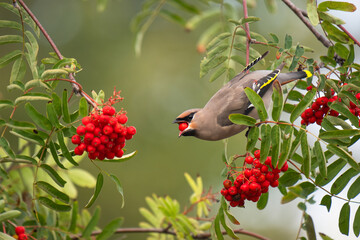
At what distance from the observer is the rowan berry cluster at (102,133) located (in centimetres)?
235

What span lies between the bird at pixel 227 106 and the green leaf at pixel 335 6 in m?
0.35

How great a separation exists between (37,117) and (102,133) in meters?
0.30

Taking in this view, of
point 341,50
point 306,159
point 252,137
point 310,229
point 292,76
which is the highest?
point 341,50

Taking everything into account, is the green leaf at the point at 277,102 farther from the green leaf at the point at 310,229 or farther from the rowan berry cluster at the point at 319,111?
the green leaf at the point at 310,229

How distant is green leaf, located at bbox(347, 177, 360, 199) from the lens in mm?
2742

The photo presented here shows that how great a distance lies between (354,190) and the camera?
9.00 feet

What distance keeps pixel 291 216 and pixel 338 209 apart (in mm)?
6222

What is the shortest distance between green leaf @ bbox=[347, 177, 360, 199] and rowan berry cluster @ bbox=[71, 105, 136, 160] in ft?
3.89

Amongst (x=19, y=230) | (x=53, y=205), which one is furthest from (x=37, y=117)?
(x=19, y=230)

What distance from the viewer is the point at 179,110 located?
9.72m

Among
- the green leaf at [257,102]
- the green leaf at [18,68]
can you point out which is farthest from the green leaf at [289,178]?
the green leaf at [18,68]

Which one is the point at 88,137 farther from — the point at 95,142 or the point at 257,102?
the point at 257,102

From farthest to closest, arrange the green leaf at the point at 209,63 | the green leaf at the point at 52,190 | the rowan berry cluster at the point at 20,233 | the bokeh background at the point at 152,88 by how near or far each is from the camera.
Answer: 1. the bokeh background at the point at 152,88
2. the green leaf at the point at 209,63
3. the rowan berry cluster at the point at 20,233
4. the green leaf at the point at 52,190

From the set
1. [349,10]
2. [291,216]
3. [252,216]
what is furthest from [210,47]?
[291,216]
